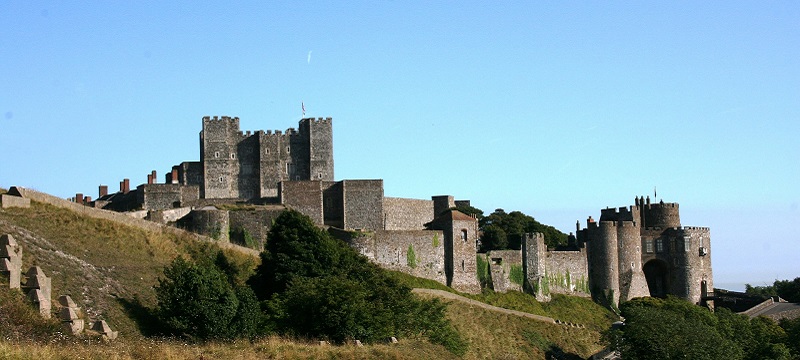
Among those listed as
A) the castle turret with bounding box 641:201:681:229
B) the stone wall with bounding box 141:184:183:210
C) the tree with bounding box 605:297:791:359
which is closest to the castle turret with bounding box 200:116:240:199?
the stone wall with bounding box 141:184:183:210

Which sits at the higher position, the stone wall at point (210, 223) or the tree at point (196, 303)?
the stone wall at point (210, 223)

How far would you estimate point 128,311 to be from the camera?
105 ft

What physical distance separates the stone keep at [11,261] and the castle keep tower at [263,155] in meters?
35.8

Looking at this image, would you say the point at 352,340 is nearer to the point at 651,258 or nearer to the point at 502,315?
the point at 502,315

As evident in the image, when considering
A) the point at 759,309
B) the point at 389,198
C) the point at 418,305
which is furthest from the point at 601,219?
the point at 418,305

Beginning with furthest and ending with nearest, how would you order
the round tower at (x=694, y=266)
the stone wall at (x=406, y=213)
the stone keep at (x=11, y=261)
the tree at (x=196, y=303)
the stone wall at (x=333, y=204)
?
the round tower at (x=694, y=266), the stone wall at (x=406, y=213), the stone wall at (x=333, y=204), the tree at (x=196, y=303), the stone keep at (x=11, y=261)

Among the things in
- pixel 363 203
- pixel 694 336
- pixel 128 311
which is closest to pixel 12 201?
pixel 128 311

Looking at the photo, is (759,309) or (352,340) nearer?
(352,340)

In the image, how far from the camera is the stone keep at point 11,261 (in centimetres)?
2745

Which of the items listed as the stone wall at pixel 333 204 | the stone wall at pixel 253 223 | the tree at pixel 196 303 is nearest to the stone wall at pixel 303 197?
the stone wall at pixel 333 204

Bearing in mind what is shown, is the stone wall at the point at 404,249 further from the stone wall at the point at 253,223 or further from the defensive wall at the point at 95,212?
the defensive wall at the point at 95,212

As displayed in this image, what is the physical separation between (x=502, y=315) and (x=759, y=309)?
23.1 meters

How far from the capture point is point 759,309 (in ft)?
227

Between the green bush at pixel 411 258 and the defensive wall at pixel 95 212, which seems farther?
the green bush at pixel 411 258
